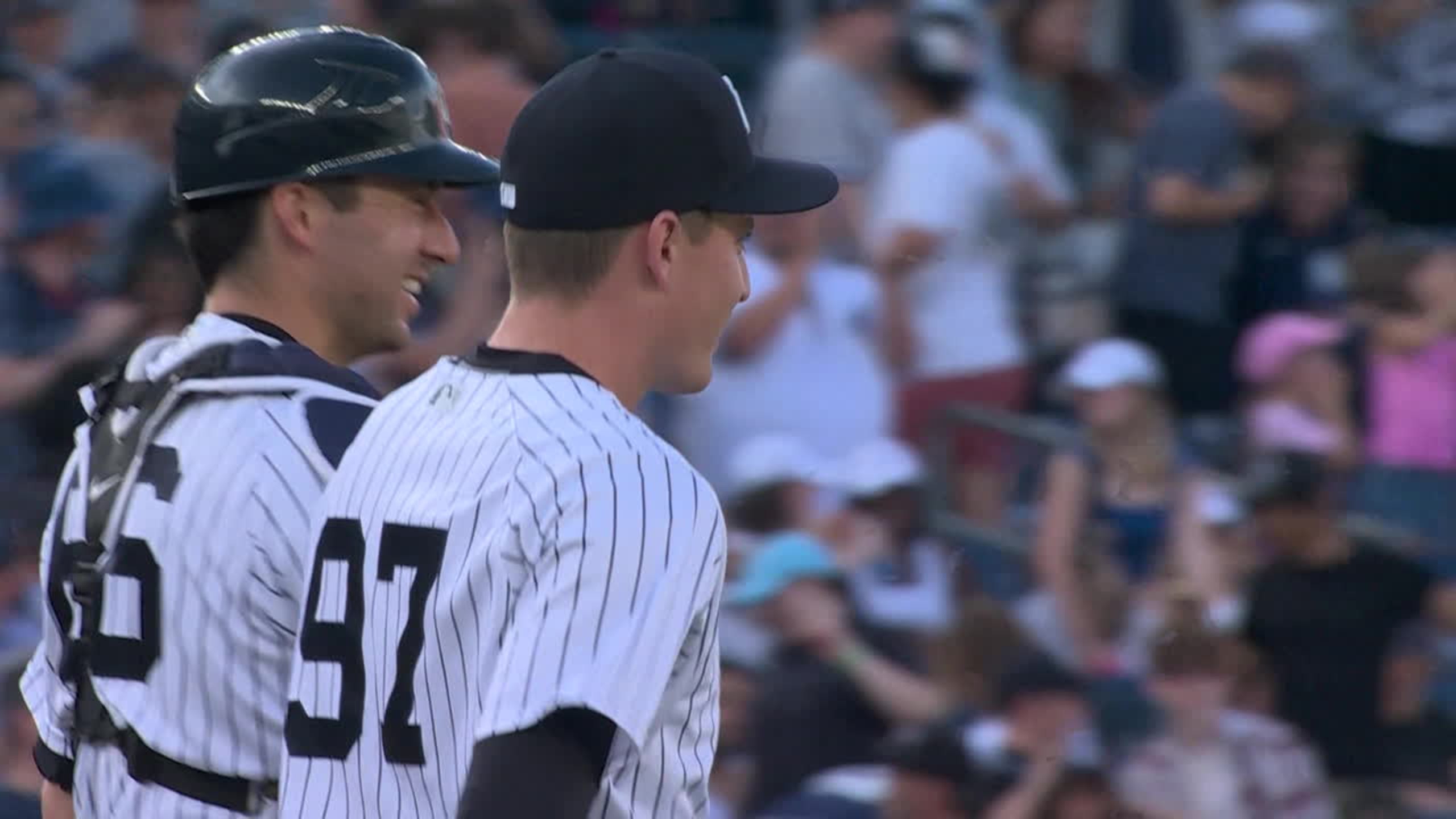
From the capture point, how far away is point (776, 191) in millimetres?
2127

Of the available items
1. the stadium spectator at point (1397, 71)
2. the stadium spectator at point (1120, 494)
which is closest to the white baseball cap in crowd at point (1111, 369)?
the stadium spectator at point (1120, 494)

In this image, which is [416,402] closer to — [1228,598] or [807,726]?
[807,726]

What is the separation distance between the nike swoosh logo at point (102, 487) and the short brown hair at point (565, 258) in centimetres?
59

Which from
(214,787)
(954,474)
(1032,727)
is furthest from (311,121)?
(954,474)

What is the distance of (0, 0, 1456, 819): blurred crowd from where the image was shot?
5.51m

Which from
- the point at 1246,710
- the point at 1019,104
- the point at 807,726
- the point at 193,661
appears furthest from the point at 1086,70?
the point at 193,661

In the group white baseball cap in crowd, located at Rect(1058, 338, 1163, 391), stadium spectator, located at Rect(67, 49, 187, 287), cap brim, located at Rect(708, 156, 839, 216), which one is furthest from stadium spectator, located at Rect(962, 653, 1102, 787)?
cap brim, located at Rect(708, 156, 839, 216)

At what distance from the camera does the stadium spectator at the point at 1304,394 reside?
690cm

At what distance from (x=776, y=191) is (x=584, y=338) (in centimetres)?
23

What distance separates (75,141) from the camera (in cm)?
634

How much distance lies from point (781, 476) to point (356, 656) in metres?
3.89

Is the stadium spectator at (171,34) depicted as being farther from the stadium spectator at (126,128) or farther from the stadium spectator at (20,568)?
the stadium spectator at (20,568)

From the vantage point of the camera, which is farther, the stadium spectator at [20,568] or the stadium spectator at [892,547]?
the stadium spectator at [892,547]

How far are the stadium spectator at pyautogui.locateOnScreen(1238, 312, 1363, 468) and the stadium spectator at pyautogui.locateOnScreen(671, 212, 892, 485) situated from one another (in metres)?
1.27
